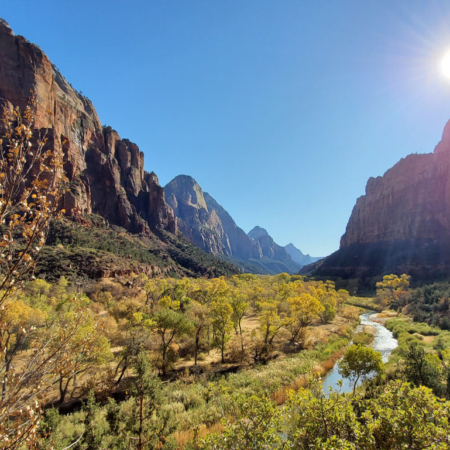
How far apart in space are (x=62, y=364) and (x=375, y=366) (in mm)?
17119

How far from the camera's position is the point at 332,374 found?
2084cm

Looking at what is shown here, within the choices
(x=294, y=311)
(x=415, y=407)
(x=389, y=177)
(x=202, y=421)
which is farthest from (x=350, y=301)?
(x=389, y=177)

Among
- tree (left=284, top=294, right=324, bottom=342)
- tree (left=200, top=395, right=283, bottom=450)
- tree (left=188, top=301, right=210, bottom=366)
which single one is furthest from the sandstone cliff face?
tree (left=200, top=395, right=283, bottom=450)

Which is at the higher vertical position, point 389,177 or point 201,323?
point 389,177

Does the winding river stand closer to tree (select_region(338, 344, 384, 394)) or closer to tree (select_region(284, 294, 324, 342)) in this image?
tree (select_region(338, 344, 384, 394))

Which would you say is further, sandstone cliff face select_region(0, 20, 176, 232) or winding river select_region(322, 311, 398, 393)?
sandstone cliff face select_region(0, 20, 176, 232)

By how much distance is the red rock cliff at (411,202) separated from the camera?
106725 millimetres

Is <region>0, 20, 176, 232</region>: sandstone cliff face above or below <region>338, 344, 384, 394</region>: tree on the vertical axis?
above

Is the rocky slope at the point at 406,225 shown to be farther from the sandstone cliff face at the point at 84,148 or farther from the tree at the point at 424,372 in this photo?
the sandstone cliff face at the point at 84,148

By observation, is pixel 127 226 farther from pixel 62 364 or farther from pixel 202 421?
pixel 62 364

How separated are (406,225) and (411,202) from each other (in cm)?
1346

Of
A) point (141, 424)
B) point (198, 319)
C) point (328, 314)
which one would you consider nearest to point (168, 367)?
point (198, 319)

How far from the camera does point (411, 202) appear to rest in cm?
11950

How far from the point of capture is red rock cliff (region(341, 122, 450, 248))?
107 meters
